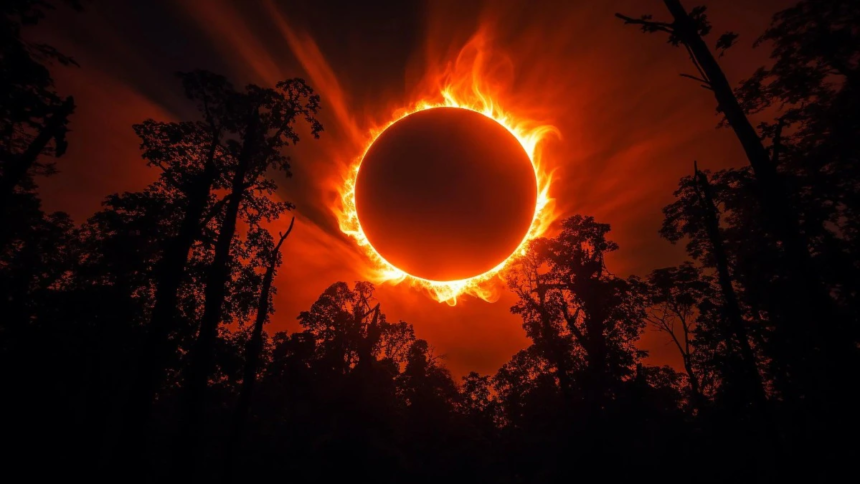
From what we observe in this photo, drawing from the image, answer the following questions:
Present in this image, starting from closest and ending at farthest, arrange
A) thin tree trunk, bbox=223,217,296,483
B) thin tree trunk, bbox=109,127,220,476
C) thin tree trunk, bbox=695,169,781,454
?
1. thin tree trunk, bbox=109,127,220,476
2. thin tree trunk, bbox=695,169,781,454
3. thin tree trunk, bbox=223,217,296,483

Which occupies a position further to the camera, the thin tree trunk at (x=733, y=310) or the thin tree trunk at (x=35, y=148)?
the thin tree trunk at (x=733, y=310)

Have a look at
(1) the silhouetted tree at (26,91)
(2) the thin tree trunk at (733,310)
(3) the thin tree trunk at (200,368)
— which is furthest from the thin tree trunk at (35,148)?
(2) the thin tree trunk at (733,310)

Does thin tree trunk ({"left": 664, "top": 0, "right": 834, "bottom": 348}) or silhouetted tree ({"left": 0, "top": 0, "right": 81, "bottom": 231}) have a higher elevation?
silhouetted tree ({"left": 0, "top": 0, "right": 81, "bottom": 231})

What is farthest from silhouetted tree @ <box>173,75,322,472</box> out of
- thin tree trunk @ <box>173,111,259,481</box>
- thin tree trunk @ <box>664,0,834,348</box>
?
thin tree trunk @ <box>664,0,834,348</box>

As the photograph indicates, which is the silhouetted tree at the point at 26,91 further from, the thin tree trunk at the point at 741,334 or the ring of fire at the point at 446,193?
the thin tree trunk at the point at 741,334

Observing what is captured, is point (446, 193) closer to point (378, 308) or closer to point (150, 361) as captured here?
point (150, 361)

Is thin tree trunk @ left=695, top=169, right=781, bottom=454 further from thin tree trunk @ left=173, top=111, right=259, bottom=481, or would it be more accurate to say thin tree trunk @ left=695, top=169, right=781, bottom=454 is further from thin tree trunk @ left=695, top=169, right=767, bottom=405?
thin tree trunk @ left=173, top=111, right=259, bottom=481

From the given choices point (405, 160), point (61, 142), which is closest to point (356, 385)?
point (405, 160)
